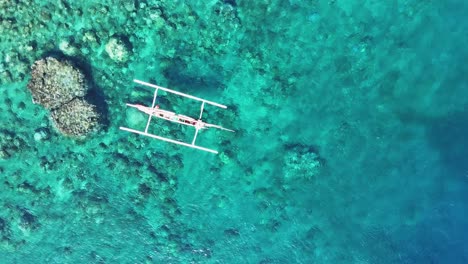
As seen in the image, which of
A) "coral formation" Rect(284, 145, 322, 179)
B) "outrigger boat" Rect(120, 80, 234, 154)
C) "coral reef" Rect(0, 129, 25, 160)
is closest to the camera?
"outrigger boat" Rect(120, 80, 234, 154)

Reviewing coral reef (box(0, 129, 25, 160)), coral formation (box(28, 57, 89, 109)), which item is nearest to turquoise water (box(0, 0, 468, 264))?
coral reef (box(0, 129, 25, 160))

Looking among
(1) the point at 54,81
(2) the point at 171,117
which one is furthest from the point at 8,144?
(2) the point at 171,117

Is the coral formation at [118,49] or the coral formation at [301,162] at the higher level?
the coral formation at [118,49]

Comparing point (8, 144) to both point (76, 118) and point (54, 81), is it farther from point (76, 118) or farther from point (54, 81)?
point (54, 81)

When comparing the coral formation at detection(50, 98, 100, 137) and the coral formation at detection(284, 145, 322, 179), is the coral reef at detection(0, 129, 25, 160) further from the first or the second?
the coral formation at detection(284, 145, 322, 179)

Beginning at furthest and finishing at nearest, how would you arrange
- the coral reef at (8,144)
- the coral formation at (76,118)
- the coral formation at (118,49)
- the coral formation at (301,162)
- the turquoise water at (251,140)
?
the coral formation at (301,162) → the turquoise water at (251,140) → the coral reef at (8,144) → the coral formation at (118,49) → the coral formation at (76,118)

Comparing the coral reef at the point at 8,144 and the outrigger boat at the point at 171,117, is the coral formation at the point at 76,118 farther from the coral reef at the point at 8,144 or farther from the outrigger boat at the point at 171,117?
the coral reef at the point at 8,144

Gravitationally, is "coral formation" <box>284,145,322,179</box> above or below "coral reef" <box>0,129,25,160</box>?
above

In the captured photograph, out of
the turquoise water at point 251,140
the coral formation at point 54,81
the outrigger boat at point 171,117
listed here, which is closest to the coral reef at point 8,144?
the turquoise water at point 251,140
